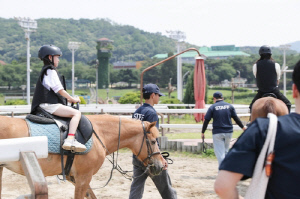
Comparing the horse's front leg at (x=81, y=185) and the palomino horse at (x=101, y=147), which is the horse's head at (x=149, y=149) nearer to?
the palomino horse at (x=101, y=147)

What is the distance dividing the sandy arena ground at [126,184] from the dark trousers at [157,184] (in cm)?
124

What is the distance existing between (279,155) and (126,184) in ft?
22.2

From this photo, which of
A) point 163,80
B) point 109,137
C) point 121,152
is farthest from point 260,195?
point 163,80

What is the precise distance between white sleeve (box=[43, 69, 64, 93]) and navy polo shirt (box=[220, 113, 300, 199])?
371 centimetres

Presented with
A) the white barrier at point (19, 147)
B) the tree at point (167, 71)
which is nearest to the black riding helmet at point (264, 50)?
the white barrier at point (19, 147)

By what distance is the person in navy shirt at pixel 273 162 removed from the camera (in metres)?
2.10

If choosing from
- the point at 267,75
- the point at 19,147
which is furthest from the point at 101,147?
the point at 19,147

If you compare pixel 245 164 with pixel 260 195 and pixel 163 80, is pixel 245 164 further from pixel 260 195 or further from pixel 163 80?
pixel 163 80

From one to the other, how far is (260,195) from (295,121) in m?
0.43

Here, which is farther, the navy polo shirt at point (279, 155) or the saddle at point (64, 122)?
the saddle at point (64, 122)

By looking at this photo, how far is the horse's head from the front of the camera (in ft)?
18.6

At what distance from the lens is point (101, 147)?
5.61 m

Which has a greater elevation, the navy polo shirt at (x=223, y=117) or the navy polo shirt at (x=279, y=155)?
the navy polo shirt at (x=279, y=155)

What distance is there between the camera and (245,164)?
210 centimetres
